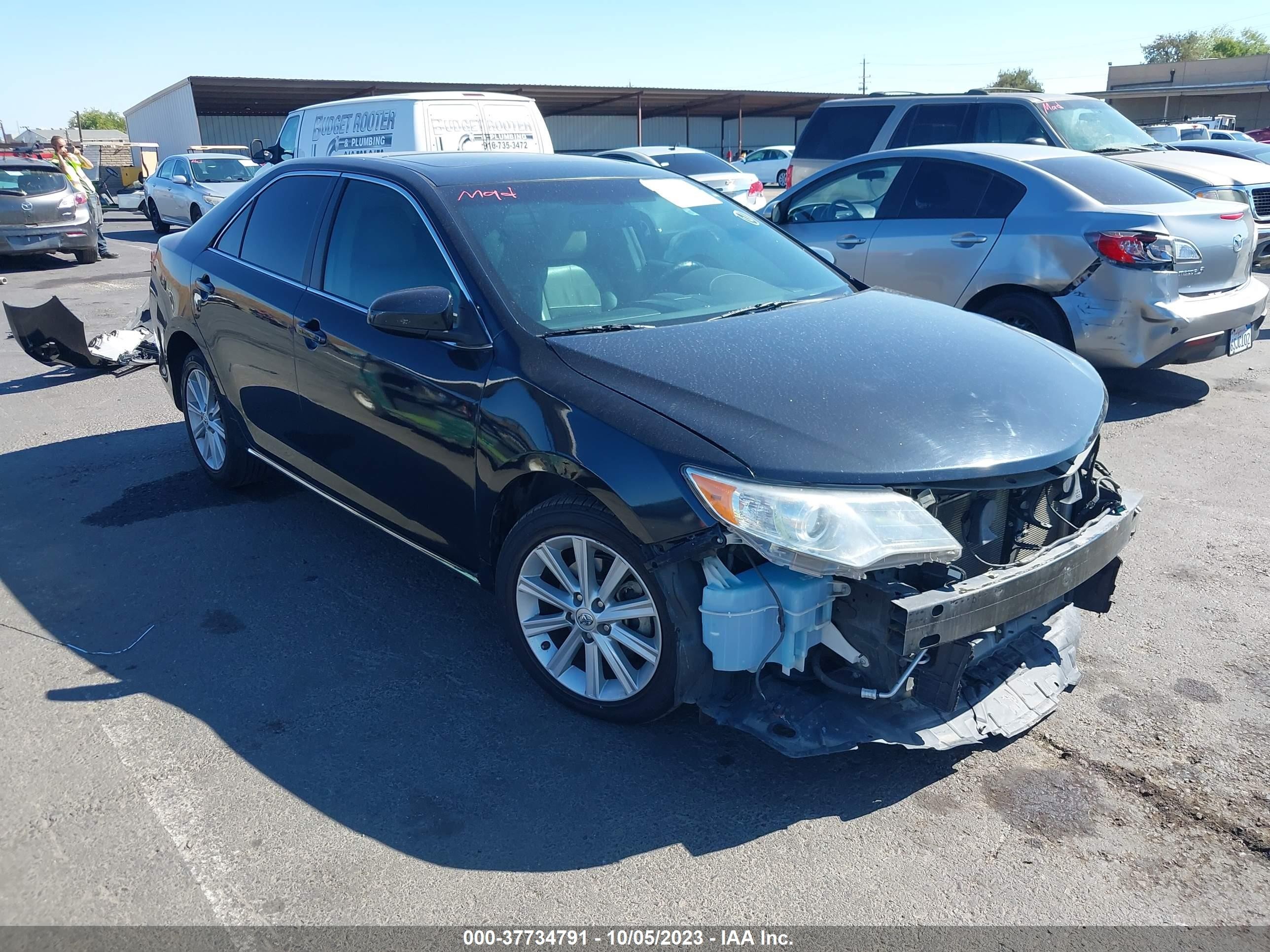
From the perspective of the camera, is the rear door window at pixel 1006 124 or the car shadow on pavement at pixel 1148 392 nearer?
the car shadow on pavement at pixel 1148 392

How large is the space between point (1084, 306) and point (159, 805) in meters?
6.00

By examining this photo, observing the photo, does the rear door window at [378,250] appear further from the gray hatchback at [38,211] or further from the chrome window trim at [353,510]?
the gray hatchback at [38,211]

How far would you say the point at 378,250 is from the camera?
412cm

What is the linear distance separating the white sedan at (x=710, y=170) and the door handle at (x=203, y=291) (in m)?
13.4

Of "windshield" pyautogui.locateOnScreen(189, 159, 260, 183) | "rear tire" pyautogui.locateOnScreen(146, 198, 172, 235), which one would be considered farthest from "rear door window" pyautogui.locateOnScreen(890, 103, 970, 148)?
"rear tire" pyautogui.locateOnScreen(146, 198, 172, 235)

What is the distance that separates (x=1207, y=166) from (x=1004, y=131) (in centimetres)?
273

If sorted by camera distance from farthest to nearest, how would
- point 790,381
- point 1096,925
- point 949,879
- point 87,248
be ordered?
1. point 87,248
2. point 790,381
3. point 949,879
4. point 1096,925

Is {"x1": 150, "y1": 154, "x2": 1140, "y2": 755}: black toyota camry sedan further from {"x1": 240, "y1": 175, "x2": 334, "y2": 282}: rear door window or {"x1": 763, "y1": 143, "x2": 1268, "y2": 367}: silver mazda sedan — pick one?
{"x1": 763, "y1": 143, "x2": 1268, "y2": 367}: silver mazda sedan

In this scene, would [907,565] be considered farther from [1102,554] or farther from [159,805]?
[159,805]

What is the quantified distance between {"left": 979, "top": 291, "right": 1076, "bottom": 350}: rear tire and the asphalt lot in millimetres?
2253

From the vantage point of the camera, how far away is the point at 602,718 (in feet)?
11.0

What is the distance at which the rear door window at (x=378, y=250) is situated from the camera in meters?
3.85

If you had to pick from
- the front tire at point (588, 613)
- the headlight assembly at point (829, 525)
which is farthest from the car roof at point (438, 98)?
the headlight assembly at point (829, 525)

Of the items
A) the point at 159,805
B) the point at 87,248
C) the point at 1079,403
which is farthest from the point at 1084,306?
the point at 87,248
